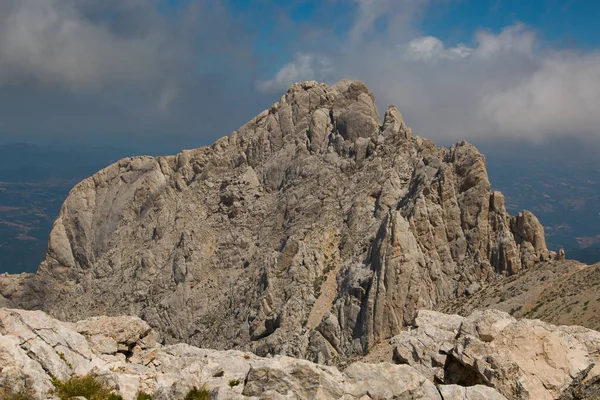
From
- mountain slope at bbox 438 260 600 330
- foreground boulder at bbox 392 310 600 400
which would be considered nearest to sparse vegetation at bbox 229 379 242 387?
foreground boulder at bbox 392 310 600 400

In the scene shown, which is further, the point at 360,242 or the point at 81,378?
the point at 360,242

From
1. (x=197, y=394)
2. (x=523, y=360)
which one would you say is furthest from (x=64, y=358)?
(x=523, y=360)

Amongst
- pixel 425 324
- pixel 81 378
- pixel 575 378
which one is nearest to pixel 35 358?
pixel 81 378

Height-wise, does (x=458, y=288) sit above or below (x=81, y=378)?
above

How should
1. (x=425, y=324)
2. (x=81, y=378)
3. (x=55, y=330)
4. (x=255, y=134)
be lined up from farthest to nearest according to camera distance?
(x=255, y=134)
(x=425, y=324)
(x=55, y=330)
(x=81, y=378)

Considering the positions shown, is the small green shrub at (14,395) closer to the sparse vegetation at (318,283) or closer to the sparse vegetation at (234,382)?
the sparse vegetation at (234,382)

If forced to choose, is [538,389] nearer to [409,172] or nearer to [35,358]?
[35,358]

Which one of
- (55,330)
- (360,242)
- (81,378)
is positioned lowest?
(81,378)

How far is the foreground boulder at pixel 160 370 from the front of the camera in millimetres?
21453

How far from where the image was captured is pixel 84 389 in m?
23.9

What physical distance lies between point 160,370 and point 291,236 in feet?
156

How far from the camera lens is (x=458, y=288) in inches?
2488

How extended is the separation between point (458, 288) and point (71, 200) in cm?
8166

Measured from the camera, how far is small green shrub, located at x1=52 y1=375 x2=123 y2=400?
77.8ft
